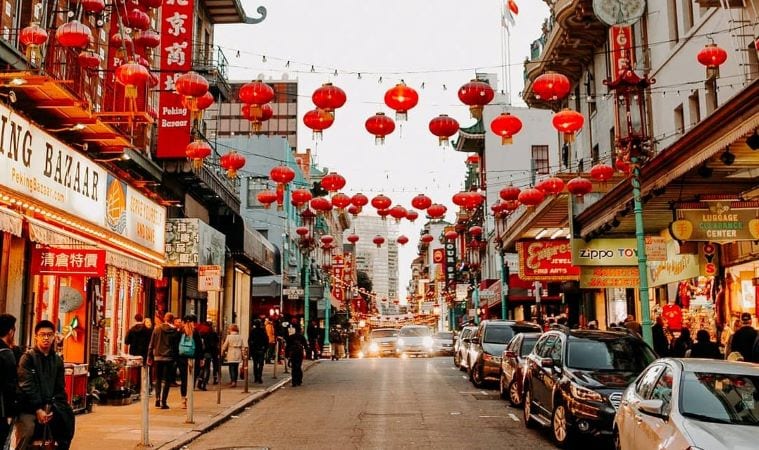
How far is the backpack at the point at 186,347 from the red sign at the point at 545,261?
1621cm

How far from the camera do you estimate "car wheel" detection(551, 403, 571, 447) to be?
11.7 metres

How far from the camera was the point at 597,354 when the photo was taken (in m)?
12.9

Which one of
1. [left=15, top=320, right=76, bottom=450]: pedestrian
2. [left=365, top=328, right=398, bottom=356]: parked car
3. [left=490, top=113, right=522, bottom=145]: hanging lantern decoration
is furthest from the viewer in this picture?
[left=365, top=328, right=398, bottom=356]: parked car

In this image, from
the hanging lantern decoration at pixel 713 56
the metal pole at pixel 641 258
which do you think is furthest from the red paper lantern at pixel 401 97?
the hanging lantern decoration at pixel 713 56

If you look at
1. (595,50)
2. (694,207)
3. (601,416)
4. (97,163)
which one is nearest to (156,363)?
(97,163)

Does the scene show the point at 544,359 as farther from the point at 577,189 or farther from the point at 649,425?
the point at 577,189

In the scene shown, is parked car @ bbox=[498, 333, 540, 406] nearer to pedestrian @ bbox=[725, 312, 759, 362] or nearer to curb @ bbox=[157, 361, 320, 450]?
pedestrian @ bbox=[725, 312, 759, 362]

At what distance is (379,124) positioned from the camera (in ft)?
53.6

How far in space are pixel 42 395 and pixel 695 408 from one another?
621 centimetres

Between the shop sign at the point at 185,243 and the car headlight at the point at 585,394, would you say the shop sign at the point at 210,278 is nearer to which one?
the shop sign at the point at 185,243

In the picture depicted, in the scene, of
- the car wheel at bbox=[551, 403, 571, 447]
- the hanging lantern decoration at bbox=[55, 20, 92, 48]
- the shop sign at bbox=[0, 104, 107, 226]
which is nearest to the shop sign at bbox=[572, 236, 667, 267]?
the car wheel at bbox=[551, 403, 571, 447]

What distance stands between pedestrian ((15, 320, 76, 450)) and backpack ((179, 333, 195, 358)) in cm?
895

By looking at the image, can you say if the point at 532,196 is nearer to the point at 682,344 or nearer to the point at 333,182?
the point at 333,182

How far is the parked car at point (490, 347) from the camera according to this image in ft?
73.7
